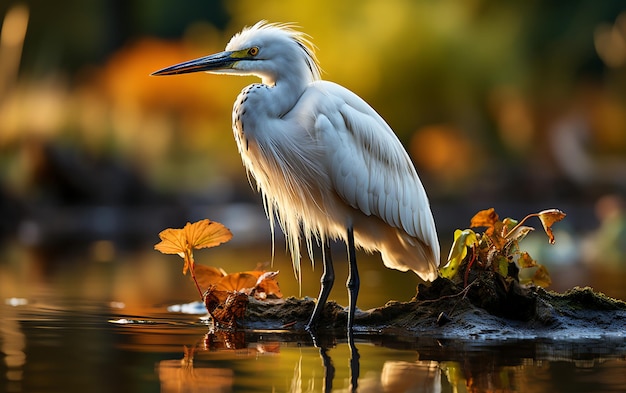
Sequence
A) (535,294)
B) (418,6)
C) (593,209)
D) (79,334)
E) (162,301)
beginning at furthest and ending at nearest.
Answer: (418,6), (593,209), (162,301), (535,294), (79,334)

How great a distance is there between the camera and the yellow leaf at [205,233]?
684 centimetres

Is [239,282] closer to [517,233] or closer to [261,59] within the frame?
[261,59]

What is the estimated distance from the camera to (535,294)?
6.61 m

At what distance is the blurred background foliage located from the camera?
64.2ft

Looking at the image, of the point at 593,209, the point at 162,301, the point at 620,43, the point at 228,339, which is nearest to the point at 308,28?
the point at 620,43

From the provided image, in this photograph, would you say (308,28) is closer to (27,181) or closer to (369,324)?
(27,181)

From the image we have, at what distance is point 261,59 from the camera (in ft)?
22.9

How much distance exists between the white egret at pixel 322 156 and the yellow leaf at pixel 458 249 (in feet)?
0.94

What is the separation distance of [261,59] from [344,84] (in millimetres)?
18561

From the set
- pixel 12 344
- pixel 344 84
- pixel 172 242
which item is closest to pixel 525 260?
pixel 172 242

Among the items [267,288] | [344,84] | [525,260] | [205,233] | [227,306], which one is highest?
[344,84]

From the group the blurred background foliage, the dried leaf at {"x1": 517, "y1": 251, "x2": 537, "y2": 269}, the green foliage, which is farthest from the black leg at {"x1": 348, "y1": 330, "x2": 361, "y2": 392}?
the blurred background foliage

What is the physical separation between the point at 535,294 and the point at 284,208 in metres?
1.70

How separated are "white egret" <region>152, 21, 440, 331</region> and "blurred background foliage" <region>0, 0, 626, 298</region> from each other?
9853 millimetres
